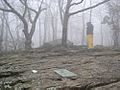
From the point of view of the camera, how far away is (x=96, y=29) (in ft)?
165

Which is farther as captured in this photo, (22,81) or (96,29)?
(96,29)

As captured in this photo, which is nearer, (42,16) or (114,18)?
(114,18)

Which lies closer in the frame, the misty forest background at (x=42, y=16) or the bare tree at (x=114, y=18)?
the misty forest background at (x=42, y=16)

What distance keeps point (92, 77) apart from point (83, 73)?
0.46 m

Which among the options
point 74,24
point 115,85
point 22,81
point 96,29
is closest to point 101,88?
point 115,85

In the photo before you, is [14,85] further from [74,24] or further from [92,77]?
[74,24]

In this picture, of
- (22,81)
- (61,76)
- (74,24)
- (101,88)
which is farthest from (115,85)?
(74,24)

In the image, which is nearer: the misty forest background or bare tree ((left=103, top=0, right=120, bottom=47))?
Result: the misty forest background

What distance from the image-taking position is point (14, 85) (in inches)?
144

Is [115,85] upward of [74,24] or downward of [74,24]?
downward

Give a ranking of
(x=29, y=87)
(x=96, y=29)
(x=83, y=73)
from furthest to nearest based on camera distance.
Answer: (x=96, y=29)
(x=83, y=73)
(x=29, y=87)

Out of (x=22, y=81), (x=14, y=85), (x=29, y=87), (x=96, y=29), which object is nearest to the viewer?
(x=29, y=87)

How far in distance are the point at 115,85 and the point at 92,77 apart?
72cm

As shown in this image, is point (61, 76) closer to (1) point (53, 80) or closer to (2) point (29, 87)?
(1) point (53, 80)
